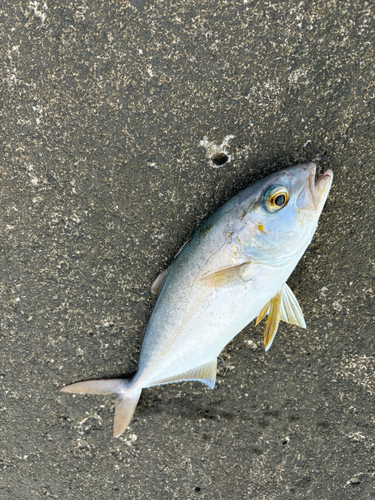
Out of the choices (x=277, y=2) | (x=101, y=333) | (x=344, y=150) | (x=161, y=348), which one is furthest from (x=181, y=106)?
(x=101, y=333)

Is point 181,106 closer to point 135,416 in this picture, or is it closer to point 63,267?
point 63,267

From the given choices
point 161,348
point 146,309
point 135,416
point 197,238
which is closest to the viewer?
point 197,238

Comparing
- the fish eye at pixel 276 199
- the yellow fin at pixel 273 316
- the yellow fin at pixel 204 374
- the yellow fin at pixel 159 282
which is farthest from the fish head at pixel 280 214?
the yellow fin at pixel 204 374

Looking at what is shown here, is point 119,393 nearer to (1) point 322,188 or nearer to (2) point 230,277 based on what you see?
(2) point 230,277

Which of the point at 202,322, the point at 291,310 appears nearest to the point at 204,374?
the point at 202,322

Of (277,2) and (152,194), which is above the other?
Result: (277,2)

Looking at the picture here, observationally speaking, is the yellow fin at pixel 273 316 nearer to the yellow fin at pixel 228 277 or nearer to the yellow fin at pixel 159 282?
the yellow fin at pixel 228 277

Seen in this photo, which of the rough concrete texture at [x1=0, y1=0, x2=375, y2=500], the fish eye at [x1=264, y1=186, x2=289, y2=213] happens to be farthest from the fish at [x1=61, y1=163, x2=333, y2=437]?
the rough concrete texture at [x1=0, y1=0, x2=375, y2=500]
